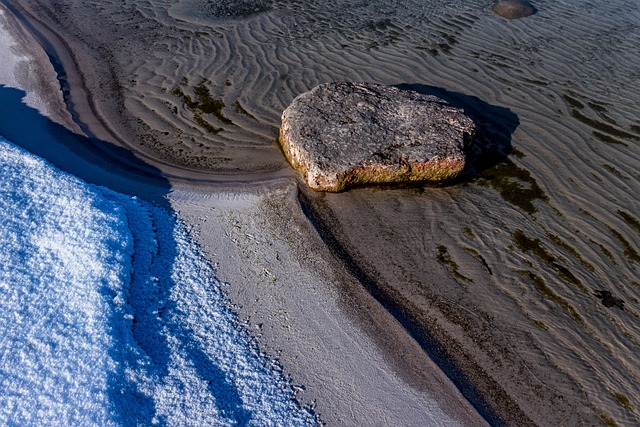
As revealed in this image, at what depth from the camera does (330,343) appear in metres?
5.34

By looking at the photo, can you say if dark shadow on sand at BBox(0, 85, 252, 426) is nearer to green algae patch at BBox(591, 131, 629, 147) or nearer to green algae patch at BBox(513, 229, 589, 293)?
green algae patch at BBox(513, 229, 589, 293)

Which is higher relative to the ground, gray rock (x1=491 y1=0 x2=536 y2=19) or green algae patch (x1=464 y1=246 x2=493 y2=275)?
gray rock (x1=491 y1=0 x2=536 y2=19)

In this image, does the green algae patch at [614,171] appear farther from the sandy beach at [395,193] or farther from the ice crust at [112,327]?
the ice crust at [112,327]

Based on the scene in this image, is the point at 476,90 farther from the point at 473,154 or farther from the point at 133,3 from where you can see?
the point at 133,3

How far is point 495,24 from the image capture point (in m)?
11.9

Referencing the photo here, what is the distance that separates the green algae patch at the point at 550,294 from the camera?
19.2ft

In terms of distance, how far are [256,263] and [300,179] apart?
5.81 feet

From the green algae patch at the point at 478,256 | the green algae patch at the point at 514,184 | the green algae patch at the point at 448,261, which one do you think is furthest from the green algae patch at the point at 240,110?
the green algae patch at the point at 478,256

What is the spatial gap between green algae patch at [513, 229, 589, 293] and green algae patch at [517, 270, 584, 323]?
28 centimetres

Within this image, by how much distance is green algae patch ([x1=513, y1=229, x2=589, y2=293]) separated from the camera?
6.21 metres

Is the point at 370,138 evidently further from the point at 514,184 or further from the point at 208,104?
the point at 208,104

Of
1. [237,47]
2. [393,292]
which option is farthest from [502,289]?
[237,47]

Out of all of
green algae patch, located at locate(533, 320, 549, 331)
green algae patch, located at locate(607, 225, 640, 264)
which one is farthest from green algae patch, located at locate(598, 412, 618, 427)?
green algae patch, located at locate(607, 225, 640, 264)

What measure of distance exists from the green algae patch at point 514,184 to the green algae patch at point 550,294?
1.20 meters
